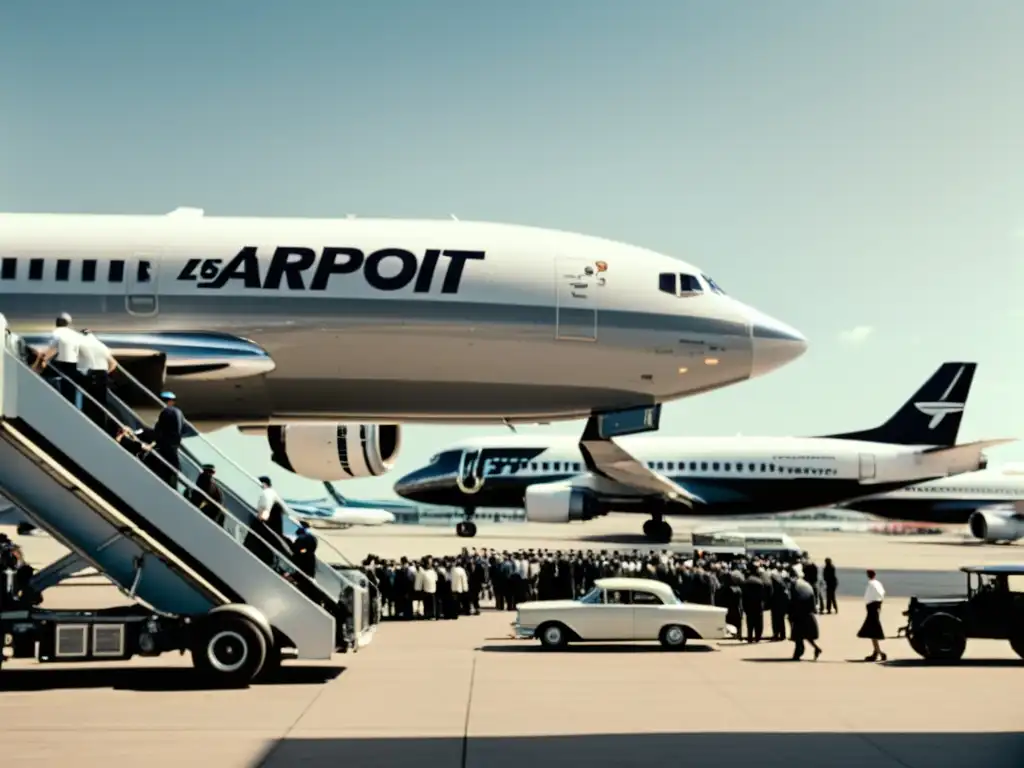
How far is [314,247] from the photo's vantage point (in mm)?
20984

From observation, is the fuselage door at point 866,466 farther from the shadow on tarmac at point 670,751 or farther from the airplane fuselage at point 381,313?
the shadow on tarmac at point 670,751

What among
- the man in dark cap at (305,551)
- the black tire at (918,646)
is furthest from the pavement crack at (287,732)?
the black tire at (918,646)

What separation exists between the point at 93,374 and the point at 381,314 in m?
6.12

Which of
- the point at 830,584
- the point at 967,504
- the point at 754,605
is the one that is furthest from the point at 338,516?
→ the point at 754,605

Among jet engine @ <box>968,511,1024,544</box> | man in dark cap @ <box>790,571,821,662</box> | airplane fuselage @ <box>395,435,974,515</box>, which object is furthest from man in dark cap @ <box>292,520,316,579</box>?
jet engine @ <box>968,511,1024,544</box>

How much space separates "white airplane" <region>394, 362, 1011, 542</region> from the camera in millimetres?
57188

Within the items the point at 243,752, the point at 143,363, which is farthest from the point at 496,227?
the point at 243,752

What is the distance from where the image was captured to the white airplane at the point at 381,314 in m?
20.6

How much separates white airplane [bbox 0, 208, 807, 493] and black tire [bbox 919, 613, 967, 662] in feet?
18.7

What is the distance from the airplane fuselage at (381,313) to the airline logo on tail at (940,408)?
42.3 meters

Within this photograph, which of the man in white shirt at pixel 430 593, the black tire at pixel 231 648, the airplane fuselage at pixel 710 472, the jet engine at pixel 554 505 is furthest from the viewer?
the airplane fuselage at pixel 710 472

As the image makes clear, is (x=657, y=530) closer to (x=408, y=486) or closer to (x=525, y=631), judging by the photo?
(x=408, y=486)

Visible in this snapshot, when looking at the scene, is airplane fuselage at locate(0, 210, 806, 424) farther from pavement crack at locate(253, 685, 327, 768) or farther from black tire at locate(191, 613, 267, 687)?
pavement crack at locate(253, 685, 327, 768)

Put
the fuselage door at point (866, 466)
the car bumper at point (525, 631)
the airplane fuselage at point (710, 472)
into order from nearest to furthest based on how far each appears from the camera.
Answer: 1. the car bumper at point (525, 631)
2. the airplane fuselage at point (710, 472)
3. the fuselage door at point (866, 466)
